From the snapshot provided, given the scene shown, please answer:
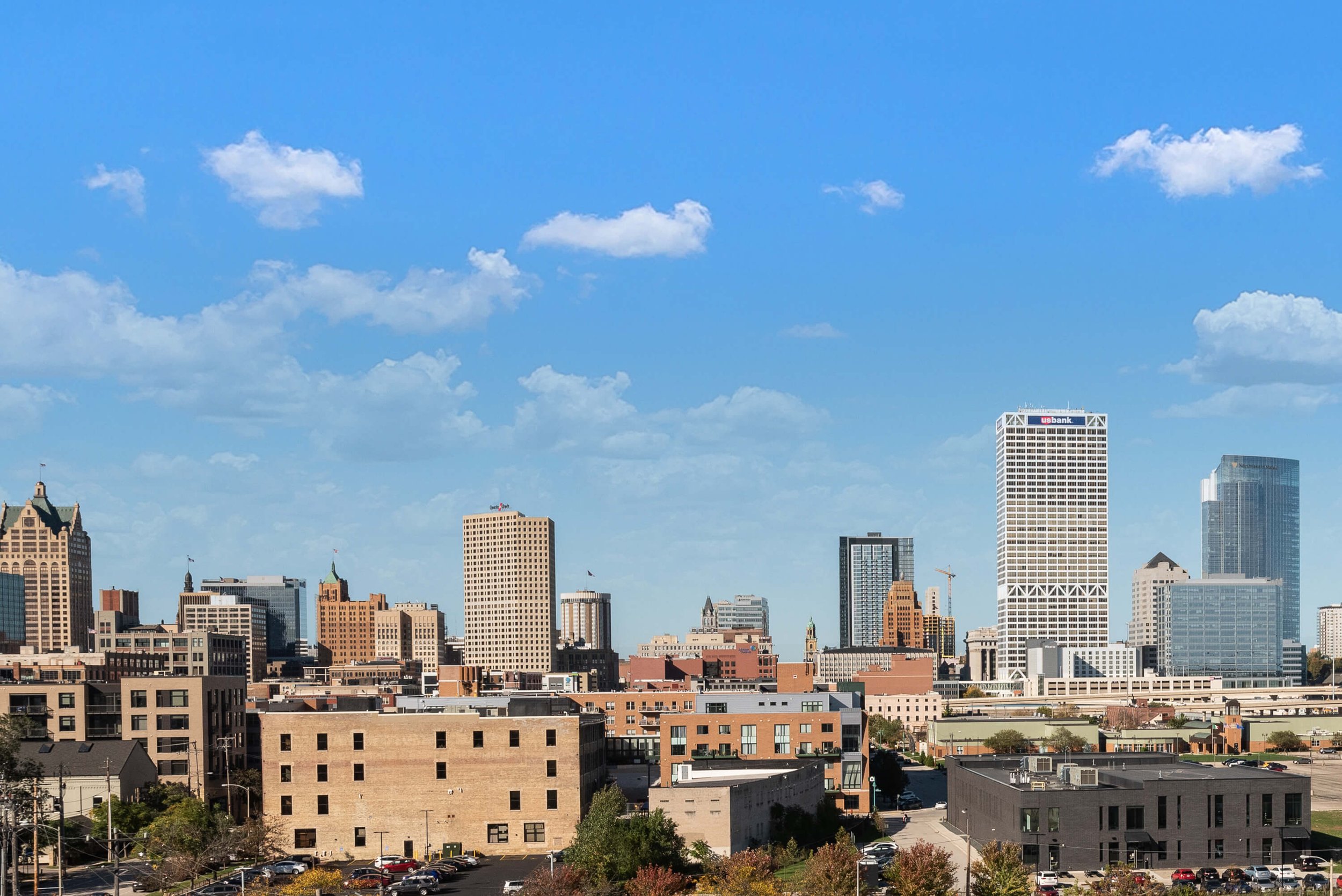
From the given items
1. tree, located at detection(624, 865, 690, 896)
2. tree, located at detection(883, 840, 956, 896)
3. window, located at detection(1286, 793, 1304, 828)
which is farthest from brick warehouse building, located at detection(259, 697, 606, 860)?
window, located at detection(1286, 793, 1304, 828)

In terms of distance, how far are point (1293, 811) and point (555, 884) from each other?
62.9 meters

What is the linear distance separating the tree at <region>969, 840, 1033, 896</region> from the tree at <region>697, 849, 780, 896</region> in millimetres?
13085

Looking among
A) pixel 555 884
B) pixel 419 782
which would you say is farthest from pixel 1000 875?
pixel 419 782

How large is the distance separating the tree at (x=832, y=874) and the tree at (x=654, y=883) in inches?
326

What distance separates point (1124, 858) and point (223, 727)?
8983 cm

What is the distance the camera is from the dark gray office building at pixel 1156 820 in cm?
11919

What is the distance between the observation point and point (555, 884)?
95.8 metres

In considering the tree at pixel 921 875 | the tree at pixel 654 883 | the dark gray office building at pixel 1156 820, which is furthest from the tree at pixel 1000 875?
the tree at pixel 654 883

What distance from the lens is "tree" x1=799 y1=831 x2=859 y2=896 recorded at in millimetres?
96312

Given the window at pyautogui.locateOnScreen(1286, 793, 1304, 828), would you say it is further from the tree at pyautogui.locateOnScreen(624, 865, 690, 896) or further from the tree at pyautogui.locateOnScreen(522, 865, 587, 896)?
the tree at pyautogui.locateOnScreen(522, 865, 587, 896)

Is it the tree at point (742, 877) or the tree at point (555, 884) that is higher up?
the tree at point (555, 884)

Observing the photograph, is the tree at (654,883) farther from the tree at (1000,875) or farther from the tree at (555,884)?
the tree at (1000,875)

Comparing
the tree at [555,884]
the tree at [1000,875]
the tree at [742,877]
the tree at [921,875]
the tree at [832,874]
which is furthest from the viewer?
the tree at [742,877]

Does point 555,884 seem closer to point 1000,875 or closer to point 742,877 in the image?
point 742,877
